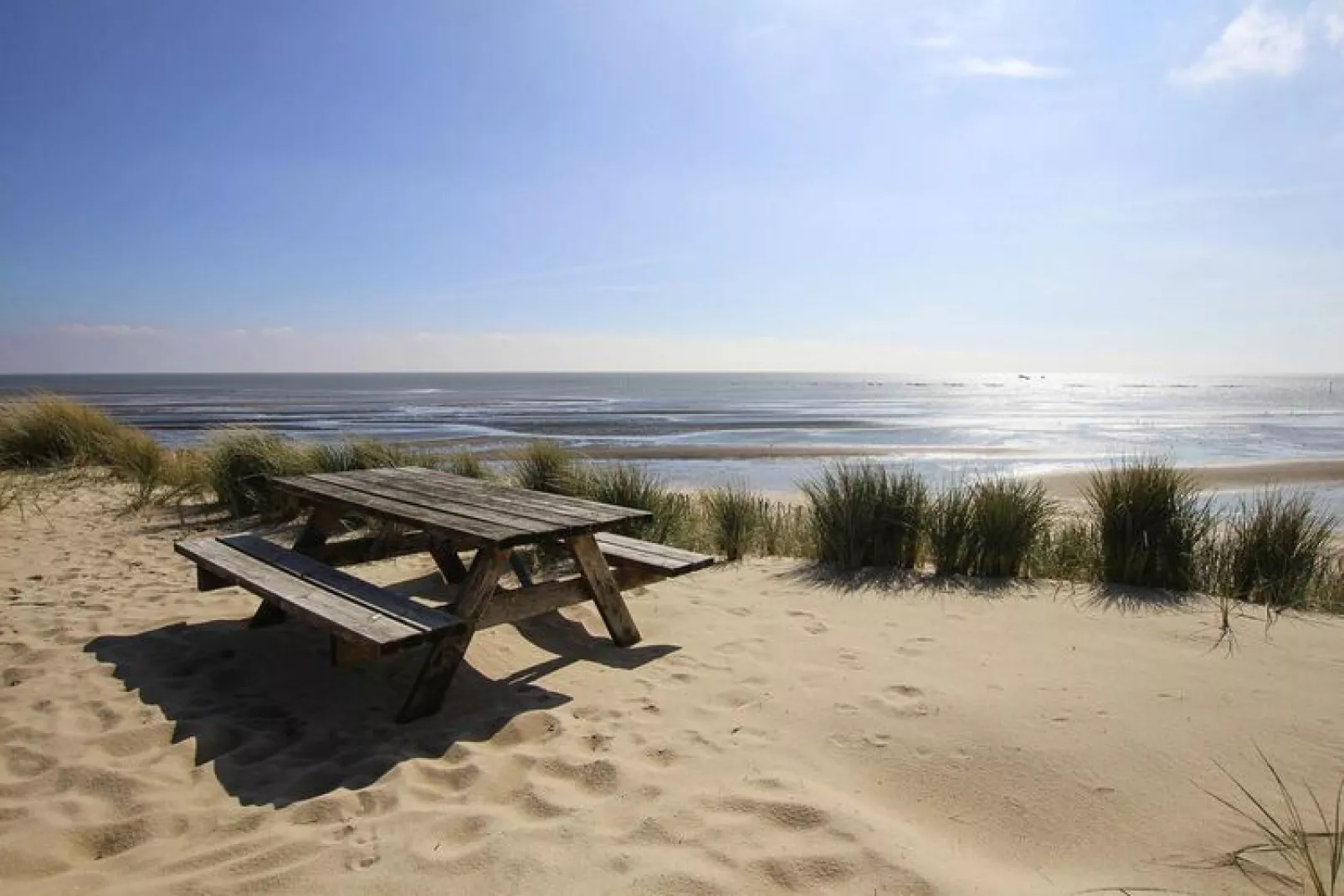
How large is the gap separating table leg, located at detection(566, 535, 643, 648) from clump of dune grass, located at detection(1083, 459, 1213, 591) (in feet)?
11.6

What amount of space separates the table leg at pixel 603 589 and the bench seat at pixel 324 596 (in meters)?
0.76

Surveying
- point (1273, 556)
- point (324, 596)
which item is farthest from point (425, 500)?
point (1273, 556)

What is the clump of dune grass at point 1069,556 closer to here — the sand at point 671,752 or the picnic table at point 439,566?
the sand at point 671,752

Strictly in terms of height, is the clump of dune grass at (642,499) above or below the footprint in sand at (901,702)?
above

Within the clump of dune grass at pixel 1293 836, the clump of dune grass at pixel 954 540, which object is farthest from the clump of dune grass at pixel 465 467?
the clump of dune grass at pixel 1293 836

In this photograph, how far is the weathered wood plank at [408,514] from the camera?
10.3ft

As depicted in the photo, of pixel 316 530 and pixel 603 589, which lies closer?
pixel 603 589

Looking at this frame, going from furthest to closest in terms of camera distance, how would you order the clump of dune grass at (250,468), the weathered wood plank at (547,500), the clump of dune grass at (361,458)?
the clump of dune grass at (361,458) → the clump of dune grass at (250,468) → the weathered wood plank at (547,500)

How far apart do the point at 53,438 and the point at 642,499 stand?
9.55 metres

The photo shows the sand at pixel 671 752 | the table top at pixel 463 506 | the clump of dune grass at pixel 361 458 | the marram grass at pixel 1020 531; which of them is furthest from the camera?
the clump of dune grass at pixel 361 458

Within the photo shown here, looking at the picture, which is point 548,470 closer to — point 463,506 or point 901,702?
point 463,506

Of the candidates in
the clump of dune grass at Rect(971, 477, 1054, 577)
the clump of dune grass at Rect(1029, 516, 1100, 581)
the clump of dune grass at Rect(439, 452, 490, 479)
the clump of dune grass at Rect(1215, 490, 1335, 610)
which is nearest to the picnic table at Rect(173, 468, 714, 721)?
the clump of dune grass at Rect(971, 477, 1054, 577)

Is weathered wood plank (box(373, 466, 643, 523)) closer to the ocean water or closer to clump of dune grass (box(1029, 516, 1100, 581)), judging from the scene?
clump of dune grass (box(1029, 516, 1100, 581))

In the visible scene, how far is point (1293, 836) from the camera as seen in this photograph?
2.09 m
